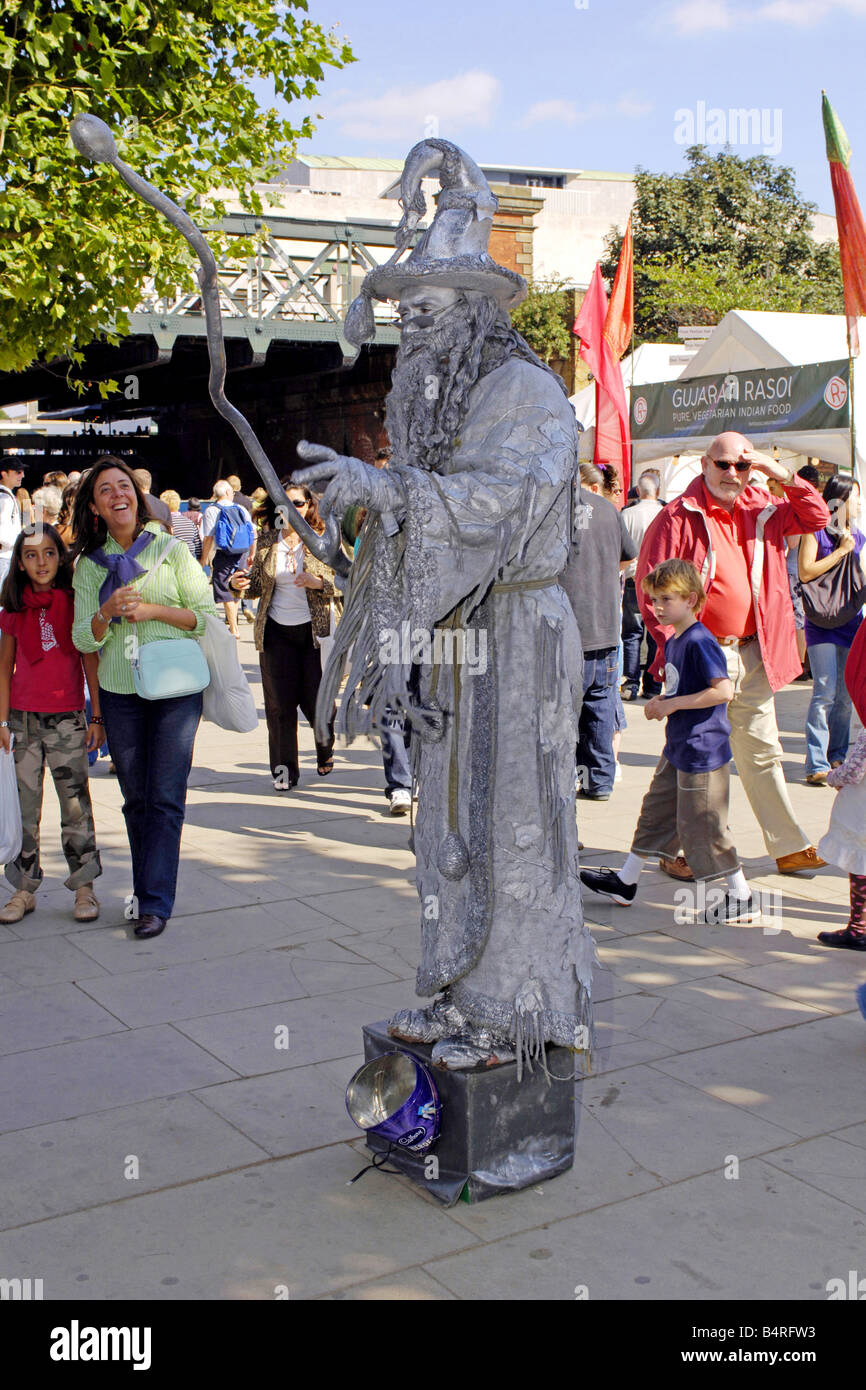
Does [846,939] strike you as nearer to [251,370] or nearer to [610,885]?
[610,885]

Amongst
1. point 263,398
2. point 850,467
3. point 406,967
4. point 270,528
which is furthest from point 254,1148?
point 263,398

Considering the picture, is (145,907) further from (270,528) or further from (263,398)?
(263,398)

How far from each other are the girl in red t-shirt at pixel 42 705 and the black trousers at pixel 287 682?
241 centimetres

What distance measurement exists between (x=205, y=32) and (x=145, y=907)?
5.43m

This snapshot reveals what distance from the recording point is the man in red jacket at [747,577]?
582 centimetres

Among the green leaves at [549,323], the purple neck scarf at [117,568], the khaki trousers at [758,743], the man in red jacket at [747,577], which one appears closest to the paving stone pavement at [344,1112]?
the khaki trousers at [758,743]

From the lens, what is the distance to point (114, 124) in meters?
7.97

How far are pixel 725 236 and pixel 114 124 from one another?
2856 cm

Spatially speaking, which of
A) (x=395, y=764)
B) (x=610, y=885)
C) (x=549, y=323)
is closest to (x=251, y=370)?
(x=549, y=323)

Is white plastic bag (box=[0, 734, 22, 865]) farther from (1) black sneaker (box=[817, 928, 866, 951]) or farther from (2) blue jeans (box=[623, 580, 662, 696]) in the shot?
(2) blue jeans (box=[623, 580, 662, 696])

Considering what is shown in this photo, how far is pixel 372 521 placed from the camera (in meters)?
2.96

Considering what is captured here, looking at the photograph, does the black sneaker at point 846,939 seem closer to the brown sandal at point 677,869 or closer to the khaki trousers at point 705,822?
the khaki trousers at point 705,822

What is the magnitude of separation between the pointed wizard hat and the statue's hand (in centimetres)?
52
